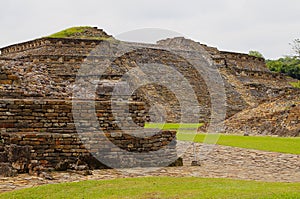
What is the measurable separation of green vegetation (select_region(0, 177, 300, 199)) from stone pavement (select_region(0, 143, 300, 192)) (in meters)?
0.49

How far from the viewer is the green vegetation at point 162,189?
5305 millimetres

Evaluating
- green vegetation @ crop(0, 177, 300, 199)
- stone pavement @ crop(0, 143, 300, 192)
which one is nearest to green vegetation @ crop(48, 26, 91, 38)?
stone pavement @ crop(0, 143, 300, 192)

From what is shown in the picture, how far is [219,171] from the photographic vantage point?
25.4 ft

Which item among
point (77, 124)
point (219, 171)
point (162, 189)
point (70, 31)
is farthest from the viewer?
point (70, 31)

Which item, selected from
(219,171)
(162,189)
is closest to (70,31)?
(219,171)

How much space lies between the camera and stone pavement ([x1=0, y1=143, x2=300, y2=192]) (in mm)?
6496

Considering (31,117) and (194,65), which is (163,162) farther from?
(194,65)

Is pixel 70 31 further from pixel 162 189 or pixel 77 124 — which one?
pixel 162 189

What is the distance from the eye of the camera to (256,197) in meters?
5.07

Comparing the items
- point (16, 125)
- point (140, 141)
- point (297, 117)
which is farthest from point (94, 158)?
point (297, 117)

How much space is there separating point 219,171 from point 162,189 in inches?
89.7

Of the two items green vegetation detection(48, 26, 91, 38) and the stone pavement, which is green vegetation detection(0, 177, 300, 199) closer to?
the stone pavement

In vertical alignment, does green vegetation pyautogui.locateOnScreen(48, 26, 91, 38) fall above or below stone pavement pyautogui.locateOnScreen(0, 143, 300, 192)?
above

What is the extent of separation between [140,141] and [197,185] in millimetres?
2098
